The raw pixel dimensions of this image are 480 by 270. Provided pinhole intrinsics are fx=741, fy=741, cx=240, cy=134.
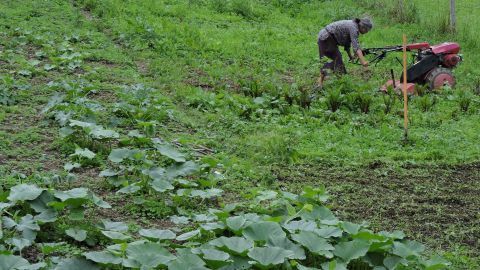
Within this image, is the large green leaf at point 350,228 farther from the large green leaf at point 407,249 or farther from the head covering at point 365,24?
the head covering at point 365,24

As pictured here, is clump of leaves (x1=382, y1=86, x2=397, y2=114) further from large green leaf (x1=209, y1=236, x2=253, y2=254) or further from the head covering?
large green leaf (x1=209, y1=236, x2=253, y2=254)

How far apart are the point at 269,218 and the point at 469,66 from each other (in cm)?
905

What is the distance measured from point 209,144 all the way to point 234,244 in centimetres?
352

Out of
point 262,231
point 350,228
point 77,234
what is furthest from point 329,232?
point 77,234

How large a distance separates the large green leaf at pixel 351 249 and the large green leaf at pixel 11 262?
79.9 inches

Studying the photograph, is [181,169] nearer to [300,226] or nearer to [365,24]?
[300,226]

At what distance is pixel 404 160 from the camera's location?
8336 mm

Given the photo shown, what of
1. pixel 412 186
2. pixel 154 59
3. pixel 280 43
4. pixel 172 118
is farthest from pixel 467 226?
pixel 280 43

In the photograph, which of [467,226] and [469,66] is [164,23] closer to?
[469,66]

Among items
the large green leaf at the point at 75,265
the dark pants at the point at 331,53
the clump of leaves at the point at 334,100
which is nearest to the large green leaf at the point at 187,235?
the large green leaf at the point at 75,265

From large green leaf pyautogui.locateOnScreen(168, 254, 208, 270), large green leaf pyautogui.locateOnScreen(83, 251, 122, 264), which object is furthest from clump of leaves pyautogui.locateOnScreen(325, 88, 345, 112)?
large green leaf pyautogui.locateOnScreen(83, 251, 122, 264)

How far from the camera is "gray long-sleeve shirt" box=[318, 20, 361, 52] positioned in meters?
11.7

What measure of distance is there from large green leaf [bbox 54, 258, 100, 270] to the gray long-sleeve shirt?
778cm

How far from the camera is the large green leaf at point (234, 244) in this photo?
186 inches
